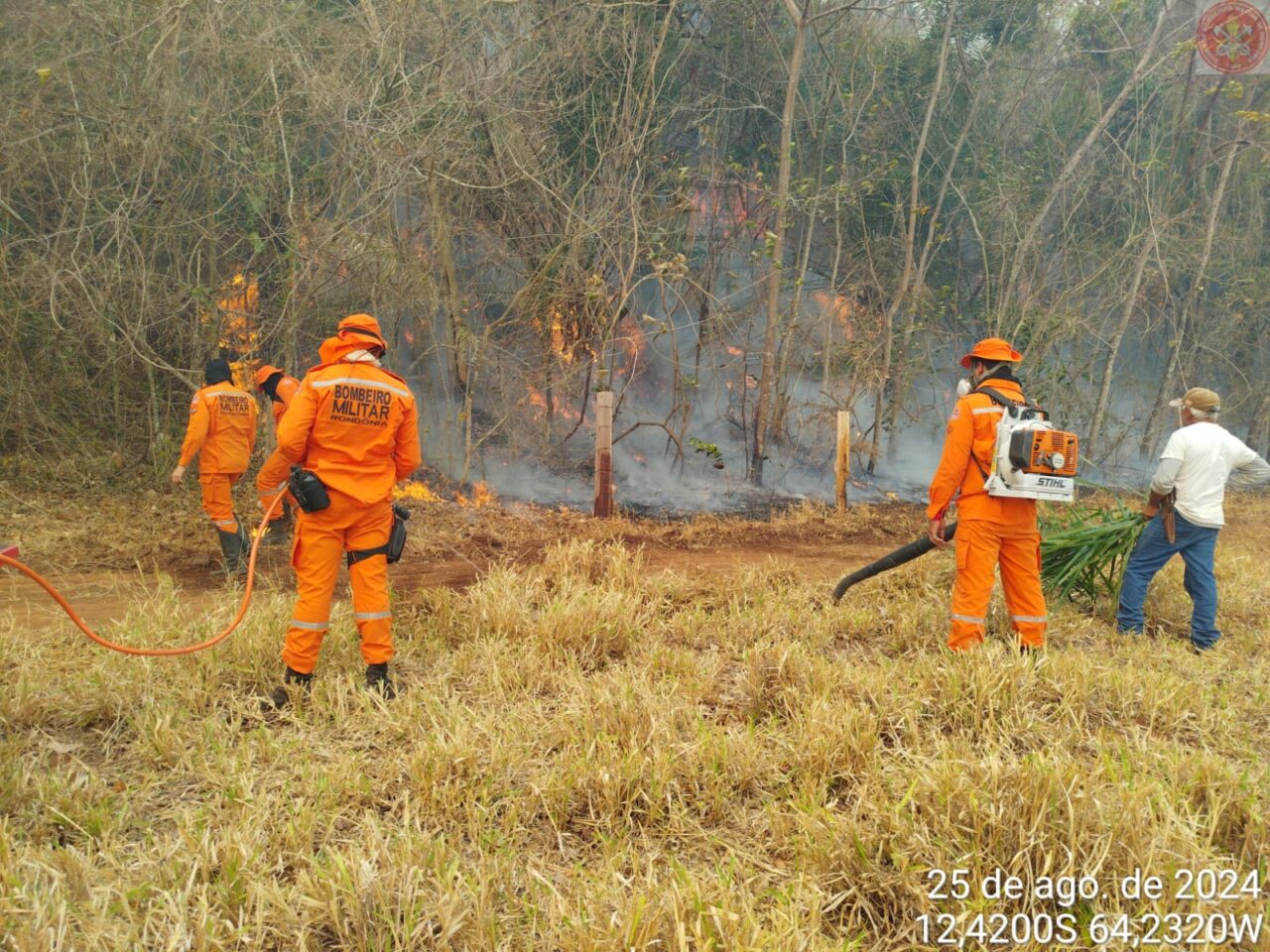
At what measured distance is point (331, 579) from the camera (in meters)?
3.99

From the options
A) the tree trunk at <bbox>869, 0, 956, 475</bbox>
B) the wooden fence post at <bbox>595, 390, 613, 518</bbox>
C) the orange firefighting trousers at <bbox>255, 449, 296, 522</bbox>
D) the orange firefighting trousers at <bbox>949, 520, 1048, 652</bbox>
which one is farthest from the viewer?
the tree trunk at <bbox>869, 0, 956, 475</bbox>

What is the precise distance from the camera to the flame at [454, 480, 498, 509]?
994 cm

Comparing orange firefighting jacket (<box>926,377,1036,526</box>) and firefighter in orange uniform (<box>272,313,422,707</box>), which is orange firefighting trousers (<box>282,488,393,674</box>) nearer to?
firefighter in orange uniform (<box>272,313,422,707</box>)

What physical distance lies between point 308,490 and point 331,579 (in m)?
0.49

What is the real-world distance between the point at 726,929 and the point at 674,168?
11.1m

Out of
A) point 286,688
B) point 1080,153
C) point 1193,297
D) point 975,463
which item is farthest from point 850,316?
point 286,688

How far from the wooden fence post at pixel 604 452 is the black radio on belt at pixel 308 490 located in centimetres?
540

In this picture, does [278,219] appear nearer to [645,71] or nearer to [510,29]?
[510,29]

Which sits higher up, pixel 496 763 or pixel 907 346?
pixel 907 346

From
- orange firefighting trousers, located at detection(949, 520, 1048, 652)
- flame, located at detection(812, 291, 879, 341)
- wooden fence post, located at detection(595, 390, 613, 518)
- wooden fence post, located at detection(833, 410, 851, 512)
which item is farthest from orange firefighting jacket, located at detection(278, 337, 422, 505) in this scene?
flame, located at detection(812, 291, 879, 341)

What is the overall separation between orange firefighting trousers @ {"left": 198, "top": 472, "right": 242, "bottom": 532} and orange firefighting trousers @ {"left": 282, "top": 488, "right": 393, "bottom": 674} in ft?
10.6

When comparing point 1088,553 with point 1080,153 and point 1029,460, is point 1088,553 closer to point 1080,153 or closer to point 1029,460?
point 1029,460

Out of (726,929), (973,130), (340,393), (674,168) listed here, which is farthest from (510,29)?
(726,929)

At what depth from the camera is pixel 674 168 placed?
11609 millimetres
